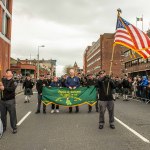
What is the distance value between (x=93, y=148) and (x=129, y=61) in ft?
194

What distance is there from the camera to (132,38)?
10.8m

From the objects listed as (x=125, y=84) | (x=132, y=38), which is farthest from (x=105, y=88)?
(x=125, y=84)

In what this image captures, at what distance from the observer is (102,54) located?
10381 cm

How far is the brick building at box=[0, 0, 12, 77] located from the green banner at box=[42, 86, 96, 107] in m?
24.0

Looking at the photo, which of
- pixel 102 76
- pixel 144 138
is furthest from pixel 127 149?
pixel 102 76

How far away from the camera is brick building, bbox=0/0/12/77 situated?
36531 mm

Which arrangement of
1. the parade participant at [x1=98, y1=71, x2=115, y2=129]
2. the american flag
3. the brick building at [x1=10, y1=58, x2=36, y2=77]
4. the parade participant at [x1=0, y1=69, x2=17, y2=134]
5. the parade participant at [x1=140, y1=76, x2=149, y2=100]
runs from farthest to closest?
the brick building at [x1=10, y1=58, x2=36, y2=77]
the parade participant at [x1=140, y1=76, x2=149, y2=100]
the american flag
the parade participant at [x1=98, y1=71, x2=115, y2=129]
the parade participant at [x1=0, y1=69, x2=17, y2=134]

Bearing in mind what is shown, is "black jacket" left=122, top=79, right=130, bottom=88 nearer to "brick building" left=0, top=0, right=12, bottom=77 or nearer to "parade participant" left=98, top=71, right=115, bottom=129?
"parade participant" left=98, top=71, right=115, bottom=129

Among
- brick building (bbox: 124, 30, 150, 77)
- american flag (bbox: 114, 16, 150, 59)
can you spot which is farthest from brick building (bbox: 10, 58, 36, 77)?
american flag (bbox: 114, 16, 150, 59)

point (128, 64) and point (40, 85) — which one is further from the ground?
point (128, 64)

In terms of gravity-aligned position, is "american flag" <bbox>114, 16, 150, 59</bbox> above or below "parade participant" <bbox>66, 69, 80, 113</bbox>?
above

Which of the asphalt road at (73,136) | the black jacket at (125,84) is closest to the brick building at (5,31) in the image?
the black jacket at (125,84)

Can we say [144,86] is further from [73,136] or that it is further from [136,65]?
[136,65]

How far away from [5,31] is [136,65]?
29.2m
